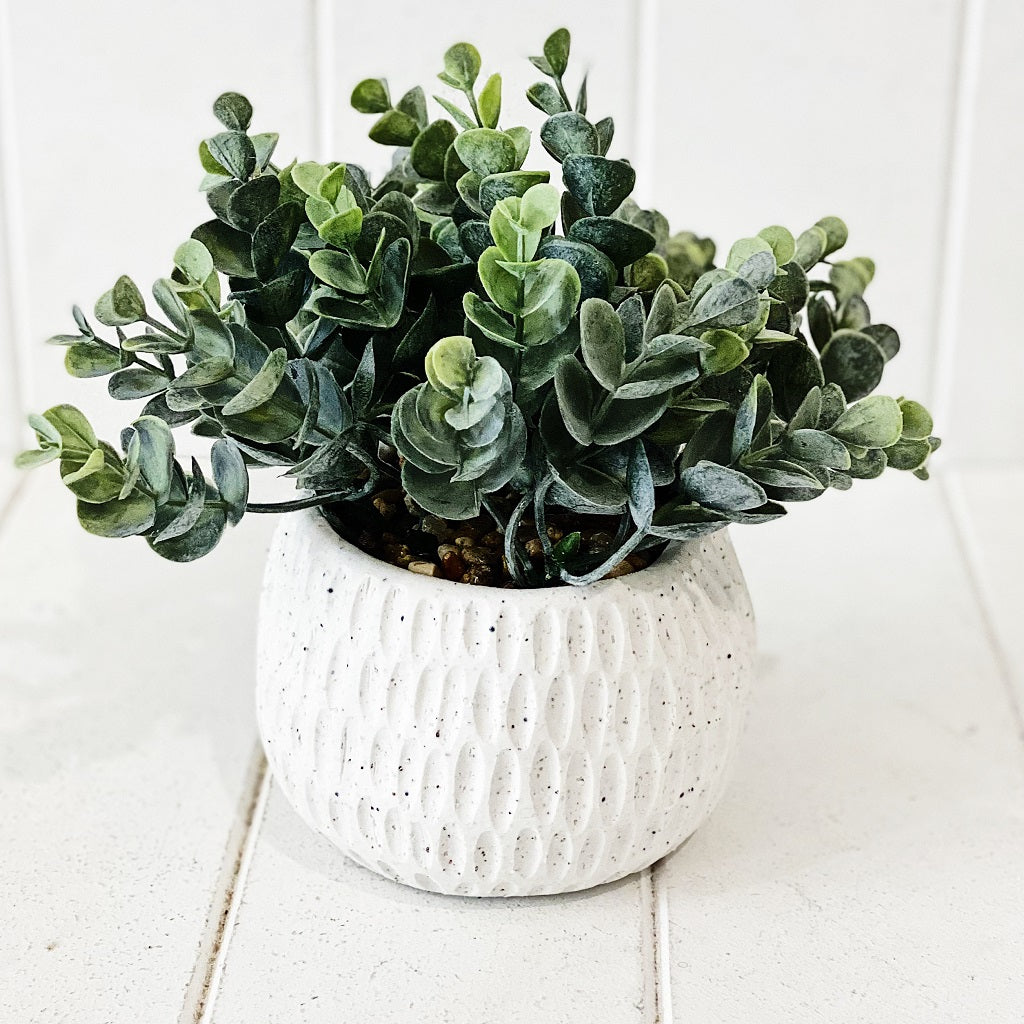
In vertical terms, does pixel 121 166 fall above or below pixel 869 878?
above

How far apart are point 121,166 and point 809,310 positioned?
0.53 m

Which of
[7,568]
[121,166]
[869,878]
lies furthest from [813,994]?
[121,166]

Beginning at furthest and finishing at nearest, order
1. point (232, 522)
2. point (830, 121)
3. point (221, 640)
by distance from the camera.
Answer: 1. point (830, 121)
2. point (221, 640)
3. point (232, 522)

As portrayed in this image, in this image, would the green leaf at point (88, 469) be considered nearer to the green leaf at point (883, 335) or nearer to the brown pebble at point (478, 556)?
the brown pebble at point (478, 556)

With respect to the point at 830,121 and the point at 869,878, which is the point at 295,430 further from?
the point at 830,121

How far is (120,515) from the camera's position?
43cm

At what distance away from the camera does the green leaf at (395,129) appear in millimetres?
521

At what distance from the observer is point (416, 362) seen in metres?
0.48

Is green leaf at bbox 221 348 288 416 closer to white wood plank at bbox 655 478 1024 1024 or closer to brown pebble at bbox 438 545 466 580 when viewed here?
brown pebble at bbox 438 545 466 580

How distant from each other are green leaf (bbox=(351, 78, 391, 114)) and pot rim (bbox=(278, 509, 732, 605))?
153 mm

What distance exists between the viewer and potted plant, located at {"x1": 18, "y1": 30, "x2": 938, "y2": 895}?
43cm

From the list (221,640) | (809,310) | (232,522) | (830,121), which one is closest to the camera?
(232,522)

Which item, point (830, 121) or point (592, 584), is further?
point (830, 121)

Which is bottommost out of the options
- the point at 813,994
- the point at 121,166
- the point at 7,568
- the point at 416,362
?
the point at 813,994
